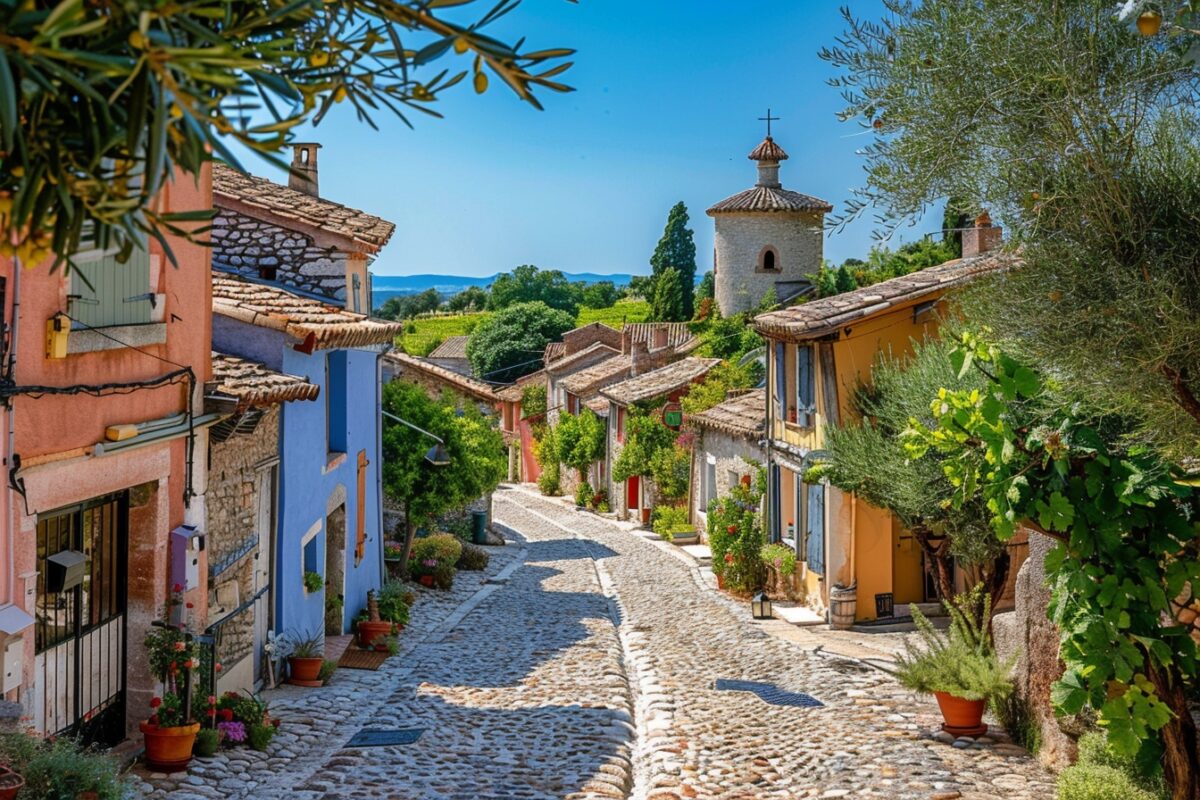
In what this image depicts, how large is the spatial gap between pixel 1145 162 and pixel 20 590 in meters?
7.05

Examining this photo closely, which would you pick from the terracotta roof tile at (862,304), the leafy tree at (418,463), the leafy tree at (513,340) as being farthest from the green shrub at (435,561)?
the leafy tree at (513,340)

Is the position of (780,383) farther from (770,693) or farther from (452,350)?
(452,350)

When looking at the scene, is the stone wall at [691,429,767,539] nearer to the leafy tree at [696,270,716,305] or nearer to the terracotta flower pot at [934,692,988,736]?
the terracotta flower pot at [934,692,988,736]

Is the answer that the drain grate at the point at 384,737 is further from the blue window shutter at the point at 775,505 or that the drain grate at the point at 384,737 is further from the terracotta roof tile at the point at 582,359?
the terracotta roof tile at the point at 582,359

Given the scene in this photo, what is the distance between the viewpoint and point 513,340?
7619 cm

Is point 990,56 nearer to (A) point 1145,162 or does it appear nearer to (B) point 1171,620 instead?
(A) point 1145,162

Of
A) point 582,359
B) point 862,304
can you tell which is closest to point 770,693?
point 862,304

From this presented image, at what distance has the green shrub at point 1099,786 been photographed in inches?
311

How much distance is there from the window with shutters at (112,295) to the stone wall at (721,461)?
15.1 metres

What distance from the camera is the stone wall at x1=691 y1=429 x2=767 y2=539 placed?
23.8m

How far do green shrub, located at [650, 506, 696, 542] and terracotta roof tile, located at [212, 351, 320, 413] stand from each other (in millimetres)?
18650

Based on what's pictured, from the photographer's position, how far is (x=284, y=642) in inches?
514

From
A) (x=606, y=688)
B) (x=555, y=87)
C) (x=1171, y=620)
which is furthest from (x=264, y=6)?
(x=606, y=688)

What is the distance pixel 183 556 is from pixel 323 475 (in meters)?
5.62
